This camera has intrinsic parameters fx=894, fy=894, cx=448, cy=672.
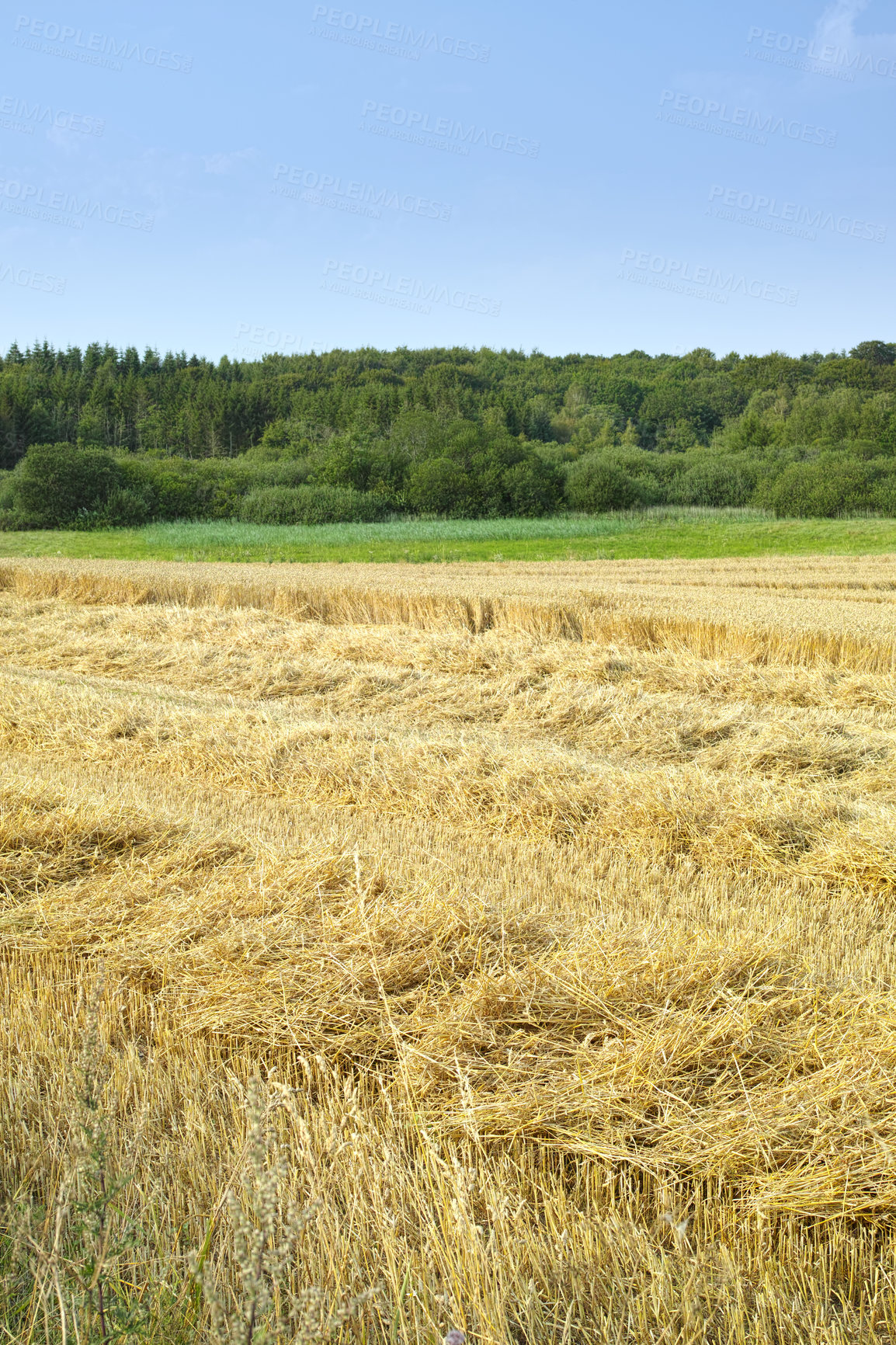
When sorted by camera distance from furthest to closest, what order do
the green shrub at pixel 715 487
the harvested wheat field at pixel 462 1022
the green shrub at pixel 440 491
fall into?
the green shrub at pixel 715 487 → the green shrub at pixel 440 491 → the harvested wheat field at pixel 462 1022

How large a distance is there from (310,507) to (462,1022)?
50.4 metres

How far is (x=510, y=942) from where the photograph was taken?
385 centimetres

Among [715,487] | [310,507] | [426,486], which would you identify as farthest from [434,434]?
[715,487]

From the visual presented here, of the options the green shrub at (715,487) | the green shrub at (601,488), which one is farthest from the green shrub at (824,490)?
the green shrub at (601,488)

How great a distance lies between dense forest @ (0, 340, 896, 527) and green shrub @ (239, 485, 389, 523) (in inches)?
5.2

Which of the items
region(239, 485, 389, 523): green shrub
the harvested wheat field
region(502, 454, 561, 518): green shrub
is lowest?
the harvested wheat field

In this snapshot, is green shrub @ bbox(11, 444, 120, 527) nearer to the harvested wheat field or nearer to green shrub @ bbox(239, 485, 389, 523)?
green shrub @ bbox(239, 485, 389, 523)

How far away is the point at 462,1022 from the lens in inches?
128

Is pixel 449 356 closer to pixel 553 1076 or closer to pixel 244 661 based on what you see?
pixel 244 661

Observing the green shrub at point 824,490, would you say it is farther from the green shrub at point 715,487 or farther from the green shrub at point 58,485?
the green shrub at point 58,485

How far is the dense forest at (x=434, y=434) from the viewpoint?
172 feet

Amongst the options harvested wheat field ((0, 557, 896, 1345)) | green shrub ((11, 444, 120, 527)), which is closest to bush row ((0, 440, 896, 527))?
green shrub ((11, 444, 120, 527))

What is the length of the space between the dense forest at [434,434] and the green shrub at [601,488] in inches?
4.4

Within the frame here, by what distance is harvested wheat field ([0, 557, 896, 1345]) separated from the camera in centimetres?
226
